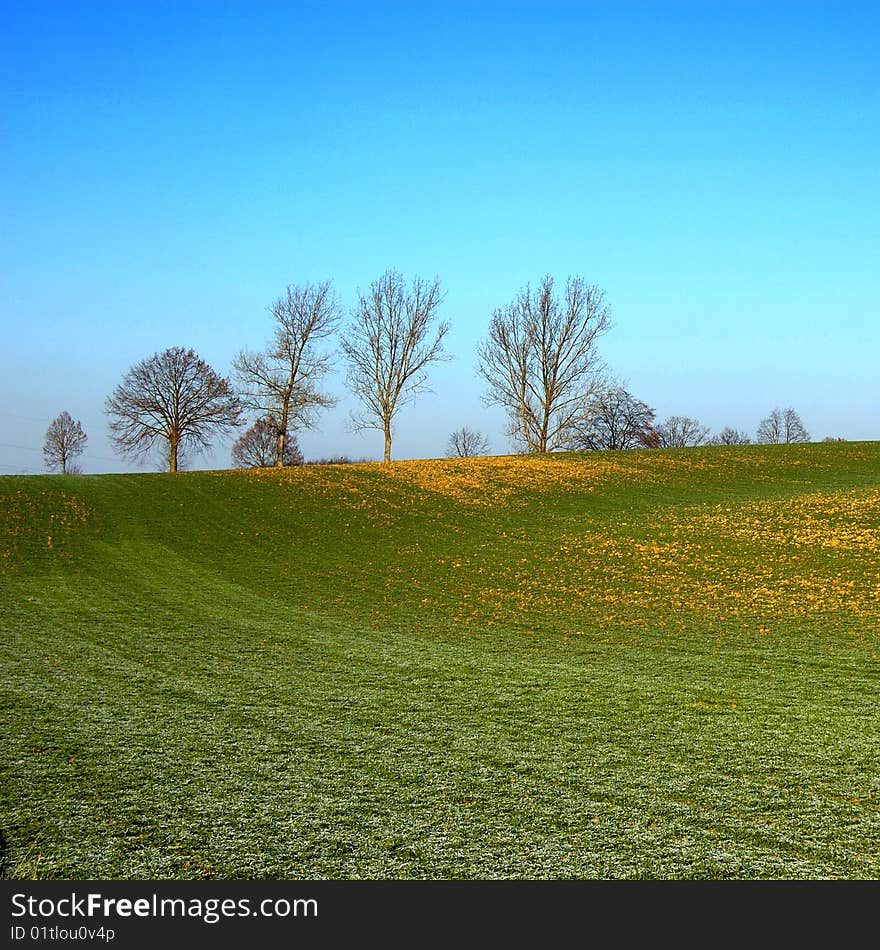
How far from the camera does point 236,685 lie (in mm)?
7887

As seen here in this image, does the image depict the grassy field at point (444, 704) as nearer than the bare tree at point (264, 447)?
Yes

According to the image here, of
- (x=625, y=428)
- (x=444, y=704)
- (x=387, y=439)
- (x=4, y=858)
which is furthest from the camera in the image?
(x=625, y=428)

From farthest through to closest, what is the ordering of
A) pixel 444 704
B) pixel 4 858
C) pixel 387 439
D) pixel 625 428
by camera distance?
pixel 625 428 < pixel 387 439 < pixel 444 704 < pixel 4 858

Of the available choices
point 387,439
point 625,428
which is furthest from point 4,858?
point 625,428

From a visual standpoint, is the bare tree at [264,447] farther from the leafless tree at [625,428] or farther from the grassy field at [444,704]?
the grassy field at [444,704]

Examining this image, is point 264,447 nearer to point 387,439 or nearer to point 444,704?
point 387,439

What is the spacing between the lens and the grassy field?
3887 mm

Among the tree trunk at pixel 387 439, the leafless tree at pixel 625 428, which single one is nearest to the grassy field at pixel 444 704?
the tree trunk at pixel 387 439

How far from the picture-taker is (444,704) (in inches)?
280

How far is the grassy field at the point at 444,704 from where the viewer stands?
3887mm

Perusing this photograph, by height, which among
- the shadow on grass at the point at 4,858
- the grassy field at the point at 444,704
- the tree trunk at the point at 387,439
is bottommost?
the grassy field at the point at 444,704

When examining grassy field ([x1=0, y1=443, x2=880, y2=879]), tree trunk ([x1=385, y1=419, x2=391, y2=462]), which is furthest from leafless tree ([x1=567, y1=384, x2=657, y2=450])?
grassy field ([x1=0, y1=443, x2=880, y2=879])

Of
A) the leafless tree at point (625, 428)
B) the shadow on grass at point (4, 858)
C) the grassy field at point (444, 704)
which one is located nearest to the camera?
the shadow on grass at point (4, 858)

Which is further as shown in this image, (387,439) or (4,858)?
(387,439)
